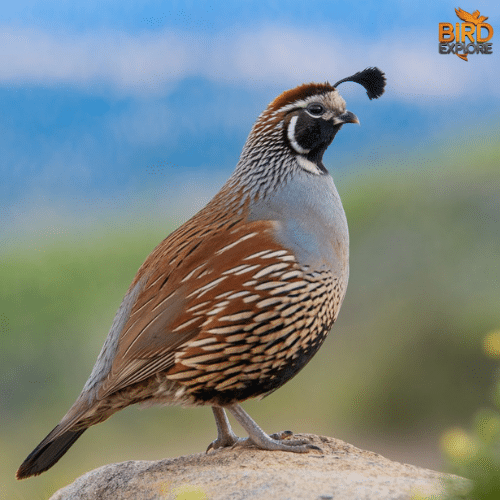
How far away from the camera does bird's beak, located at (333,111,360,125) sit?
5.31 meters

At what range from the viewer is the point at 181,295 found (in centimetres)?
478

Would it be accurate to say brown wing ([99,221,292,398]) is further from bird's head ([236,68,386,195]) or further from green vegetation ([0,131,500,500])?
green vegetation ([0,131,500,500])

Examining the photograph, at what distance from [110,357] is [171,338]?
513 millimetres

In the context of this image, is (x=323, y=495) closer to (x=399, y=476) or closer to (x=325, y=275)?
(x=399, y=476)

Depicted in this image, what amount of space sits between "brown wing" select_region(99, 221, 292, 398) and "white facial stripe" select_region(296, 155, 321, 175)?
61 centimetres

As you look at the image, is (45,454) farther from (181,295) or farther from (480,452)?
(480,452)

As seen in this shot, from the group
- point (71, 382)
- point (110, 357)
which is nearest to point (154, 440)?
point (71, 382)

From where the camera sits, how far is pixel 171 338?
4.71m

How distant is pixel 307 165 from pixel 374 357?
5656 millimetres

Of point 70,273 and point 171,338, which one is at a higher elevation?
point 70,273


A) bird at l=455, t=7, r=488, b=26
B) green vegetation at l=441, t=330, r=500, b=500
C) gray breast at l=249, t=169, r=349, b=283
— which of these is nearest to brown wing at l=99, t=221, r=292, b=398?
gray breast at l=249, t=169, r=349, b=283

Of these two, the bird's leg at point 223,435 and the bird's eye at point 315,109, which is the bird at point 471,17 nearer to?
the bird's eye at point 315,109

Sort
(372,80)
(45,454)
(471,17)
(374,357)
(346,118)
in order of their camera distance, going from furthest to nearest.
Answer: (374,357) → (471,17) → (372,80) → (346,118) → (45,454)

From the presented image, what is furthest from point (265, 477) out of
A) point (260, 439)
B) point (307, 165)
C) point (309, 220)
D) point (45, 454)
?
point (307, 165)
